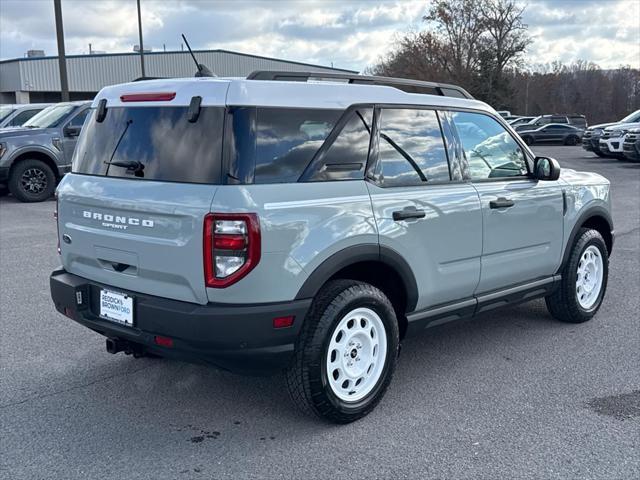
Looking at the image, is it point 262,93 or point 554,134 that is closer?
point 262,93

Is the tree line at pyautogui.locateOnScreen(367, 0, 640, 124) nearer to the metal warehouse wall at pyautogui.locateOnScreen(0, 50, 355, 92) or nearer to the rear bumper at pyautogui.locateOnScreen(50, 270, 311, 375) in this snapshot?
the metal warehouse wall at pyautogui.locateOnScreen(0, 50, 355, 92)

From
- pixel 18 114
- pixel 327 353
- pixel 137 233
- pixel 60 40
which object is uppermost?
pixel 60 40

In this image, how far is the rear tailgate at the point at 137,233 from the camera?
333 centimetres

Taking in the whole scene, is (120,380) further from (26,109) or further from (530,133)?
(530,133)

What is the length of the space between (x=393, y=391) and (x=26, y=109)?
14621 millimetres

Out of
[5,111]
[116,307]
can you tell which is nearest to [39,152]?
[5,111]

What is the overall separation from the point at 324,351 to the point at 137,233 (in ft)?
3.82

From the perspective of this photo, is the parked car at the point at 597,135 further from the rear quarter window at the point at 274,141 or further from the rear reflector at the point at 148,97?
the rear reflector at the point at 148,97

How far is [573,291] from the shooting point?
548 cm

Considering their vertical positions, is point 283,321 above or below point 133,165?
below

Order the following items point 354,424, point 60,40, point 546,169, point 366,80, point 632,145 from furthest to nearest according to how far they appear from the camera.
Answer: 1. point 632,145
2. point 60,40
3. point 546,169
4. point 366,80
5. point 354,424

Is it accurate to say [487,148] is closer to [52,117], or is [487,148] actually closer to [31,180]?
[31,180]

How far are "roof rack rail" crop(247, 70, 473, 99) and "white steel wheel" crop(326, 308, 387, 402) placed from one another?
4.47 feet

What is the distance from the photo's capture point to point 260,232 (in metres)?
3.26
